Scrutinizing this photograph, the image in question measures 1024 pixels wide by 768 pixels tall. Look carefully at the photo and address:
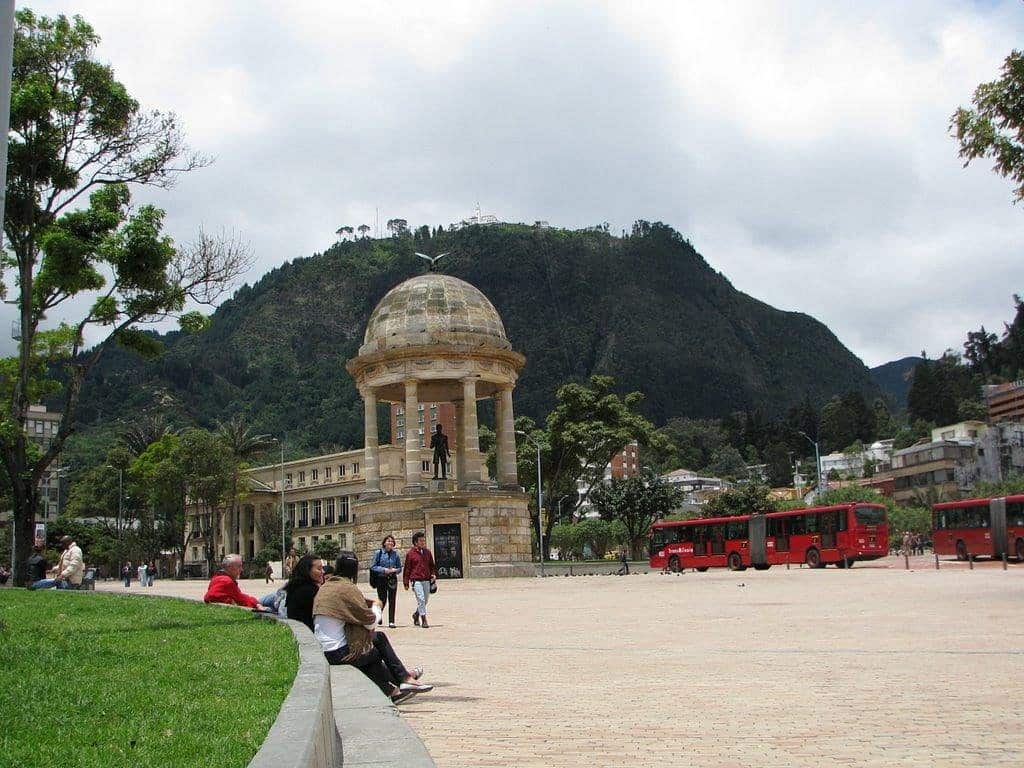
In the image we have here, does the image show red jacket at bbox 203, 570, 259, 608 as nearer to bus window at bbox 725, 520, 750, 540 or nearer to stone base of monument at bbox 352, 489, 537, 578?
stone base of monument at bbox 352, 489, 537, 578

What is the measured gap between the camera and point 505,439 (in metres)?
45.6

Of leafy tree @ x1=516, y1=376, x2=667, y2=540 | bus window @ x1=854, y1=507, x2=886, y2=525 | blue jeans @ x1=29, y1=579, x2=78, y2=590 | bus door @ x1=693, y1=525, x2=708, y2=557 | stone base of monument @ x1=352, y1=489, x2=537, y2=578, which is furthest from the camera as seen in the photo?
leafy tree @ x1=516, y1=376, x2=667, y2=540

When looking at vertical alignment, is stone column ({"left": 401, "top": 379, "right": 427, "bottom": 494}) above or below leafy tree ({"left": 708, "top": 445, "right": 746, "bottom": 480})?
below

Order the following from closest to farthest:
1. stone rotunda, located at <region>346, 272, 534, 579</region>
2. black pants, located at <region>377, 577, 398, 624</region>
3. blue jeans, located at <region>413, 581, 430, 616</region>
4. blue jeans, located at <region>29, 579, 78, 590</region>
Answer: blue jeans, located at <region>413, 581, 430, 616</region> → black pants, located at <region>377, 577, 398, 624</region> → blue jeans, located at <region>29, 579, 78, 590</region> → stone rotunda, located at <region>346, 272, 534, 579</region>

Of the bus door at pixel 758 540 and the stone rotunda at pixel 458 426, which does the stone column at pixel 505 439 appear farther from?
the bus door at pixel 758 540

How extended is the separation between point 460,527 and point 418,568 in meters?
23.9

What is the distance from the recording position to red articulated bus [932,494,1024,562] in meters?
45.3

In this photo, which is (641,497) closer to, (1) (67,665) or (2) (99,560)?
(2) (99,560)

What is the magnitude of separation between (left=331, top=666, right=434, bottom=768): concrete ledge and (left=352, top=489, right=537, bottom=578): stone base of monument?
35.3m

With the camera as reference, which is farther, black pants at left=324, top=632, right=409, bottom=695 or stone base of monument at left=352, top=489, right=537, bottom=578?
stone base of monument at left=352, top=489, right=537, bottom=578

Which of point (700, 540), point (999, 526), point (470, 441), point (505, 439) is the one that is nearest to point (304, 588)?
point (470, 441)

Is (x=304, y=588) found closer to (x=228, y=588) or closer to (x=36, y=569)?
(x=228, y=588)

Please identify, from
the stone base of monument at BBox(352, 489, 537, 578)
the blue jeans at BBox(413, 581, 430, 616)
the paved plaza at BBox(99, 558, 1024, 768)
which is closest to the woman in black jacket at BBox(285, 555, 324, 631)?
the paved plaza at BBox(99, 558, 1024, 768)

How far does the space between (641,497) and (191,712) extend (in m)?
60.3
